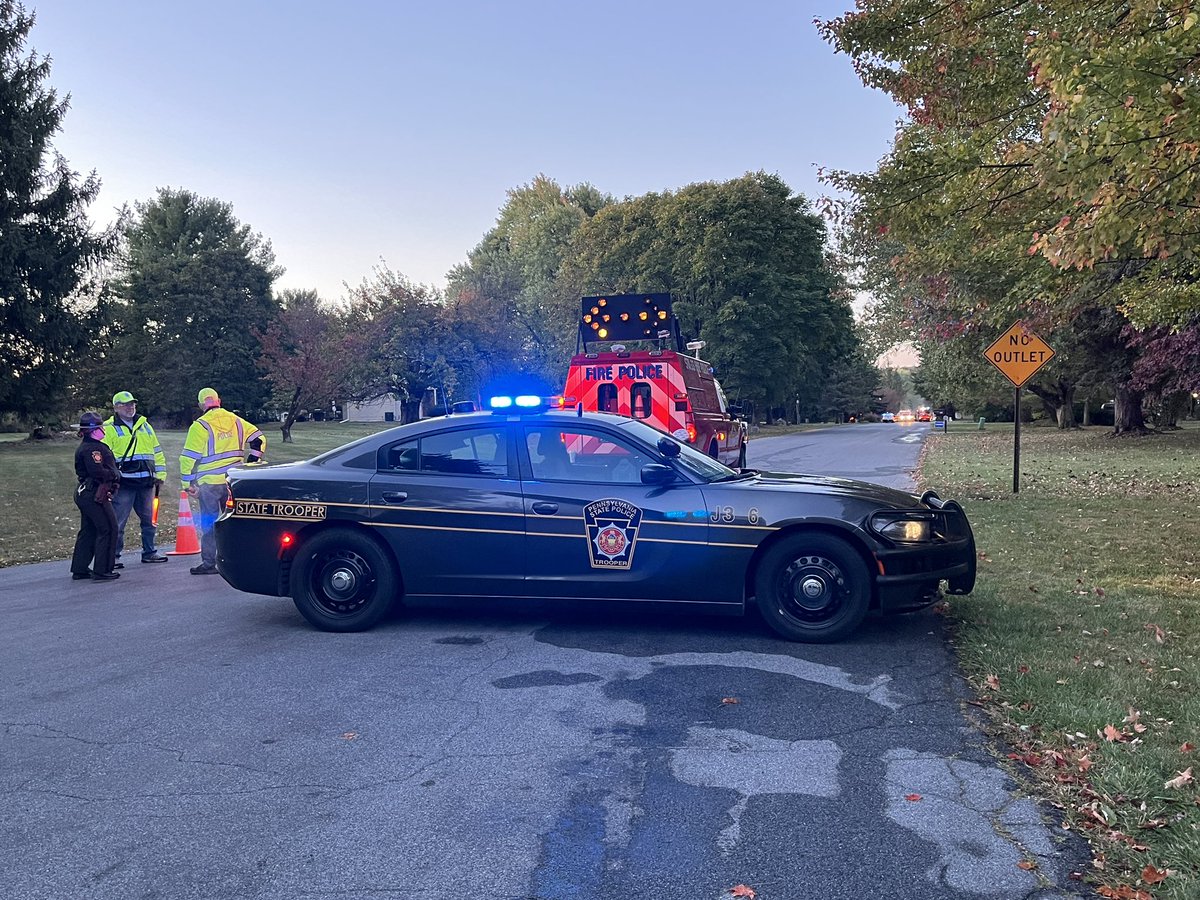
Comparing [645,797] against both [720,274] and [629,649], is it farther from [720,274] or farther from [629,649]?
[720,274]

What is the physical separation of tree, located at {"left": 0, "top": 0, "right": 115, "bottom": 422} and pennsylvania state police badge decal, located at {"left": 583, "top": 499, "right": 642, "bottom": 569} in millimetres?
27850

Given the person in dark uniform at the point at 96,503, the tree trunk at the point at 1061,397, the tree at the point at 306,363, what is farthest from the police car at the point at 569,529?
the tree trunk at the point at 1061,397

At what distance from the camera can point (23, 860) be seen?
3.35 m

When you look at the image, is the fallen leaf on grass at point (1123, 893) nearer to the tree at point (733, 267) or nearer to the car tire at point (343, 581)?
the car tire at point (343, 581)

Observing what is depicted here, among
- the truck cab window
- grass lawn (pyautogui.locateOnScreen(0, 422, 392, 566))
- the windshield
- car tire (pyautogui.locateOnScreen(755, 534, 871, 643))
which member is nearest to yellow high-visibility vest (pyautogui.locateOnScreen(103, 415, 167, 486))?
grass lawn (pyautogui.locateOnScreen(0, 422, 392, 566))

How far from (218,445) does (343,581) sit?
3.62 metres

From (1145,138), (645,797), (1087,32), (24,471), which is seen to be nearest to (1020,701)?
(645,797)

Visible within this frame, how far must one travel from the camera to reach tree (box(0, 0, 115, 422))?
27.8 meters

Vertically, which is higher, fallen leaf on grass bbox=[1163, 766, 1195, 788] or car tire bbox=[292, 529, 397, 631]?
car tire bbox=[292, 529, 397, 631]

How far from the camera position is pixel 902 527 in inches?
242

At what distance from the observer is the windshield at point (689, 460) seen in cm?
658

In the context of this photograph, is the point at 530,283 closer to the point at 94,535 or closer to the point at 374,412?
the point at 94,535

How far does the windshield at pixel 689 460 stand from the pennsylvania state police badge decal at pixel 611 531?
20.1 inches

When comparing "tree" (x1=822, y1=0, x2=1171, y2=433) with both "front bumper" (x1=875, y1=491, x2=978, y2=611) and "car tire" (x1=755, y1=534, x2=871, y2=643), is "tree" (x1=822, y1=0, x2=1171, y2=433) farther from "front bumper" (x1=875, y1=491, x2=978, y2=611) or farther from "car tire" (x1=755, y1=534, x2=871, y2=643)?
"car tire" (x1=755, y1=534, x2=871, y2=643)
